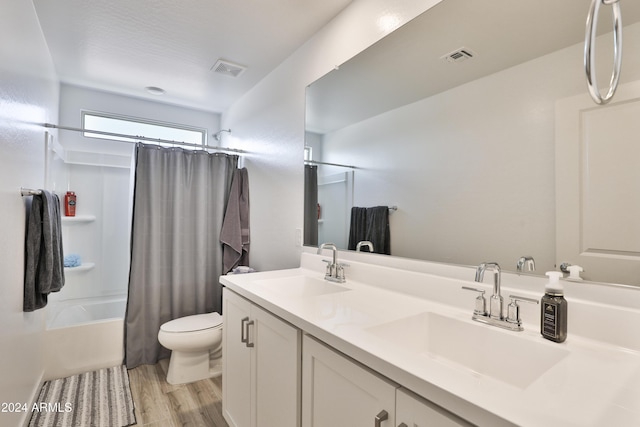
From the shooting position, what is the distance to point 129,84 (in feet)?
9.50

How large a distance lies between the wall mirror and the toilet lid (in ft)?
5.06

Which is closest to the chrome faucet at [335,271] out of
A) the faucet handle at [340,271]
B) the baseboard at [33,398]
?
the faucet handle at [340,271]

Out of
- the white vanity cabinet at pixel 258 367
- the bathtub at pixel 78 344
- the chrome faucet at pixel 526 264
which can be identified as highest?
the chrome faucet at pixel 526 264

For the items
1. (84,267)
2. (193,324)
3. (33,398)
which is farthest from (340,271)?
(84,267)

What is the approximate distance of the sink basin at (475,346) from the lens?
0.82 meters

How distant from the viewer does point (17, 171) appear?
1588 mm

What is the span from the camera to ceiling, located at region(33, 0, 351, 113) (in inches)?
72.0

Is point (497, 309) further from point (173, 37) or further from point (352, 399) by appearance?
point (173, 37)

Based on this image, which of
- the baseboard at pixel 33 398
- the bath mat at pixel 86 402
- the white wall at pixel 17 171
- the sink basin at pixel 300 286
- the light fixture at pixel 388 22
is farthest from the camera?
the bath mat at pixel 86 402

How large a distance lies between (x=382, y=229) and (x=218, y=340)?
5.29 feet

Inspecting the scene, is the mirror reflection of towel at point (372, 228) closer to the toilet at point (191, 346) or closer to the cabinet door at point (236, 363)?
the cabinet door at point (236, 363)

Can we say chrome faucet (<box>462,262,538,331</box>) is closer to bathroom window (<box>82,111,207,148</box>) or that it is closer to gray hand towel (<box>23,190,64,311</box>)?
gray hand towel (<box>23,190,64,311</box>)

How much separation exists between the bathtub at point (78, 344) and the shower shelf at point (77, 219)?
2.35ft

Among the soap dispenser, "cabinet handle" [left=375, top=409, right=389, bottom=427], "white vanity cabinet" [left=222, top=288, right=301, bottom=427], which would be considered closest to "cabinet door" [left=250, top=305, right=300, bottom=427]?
"white vanity cabinet" [left=222, top=288, right=301, bottom=427]
